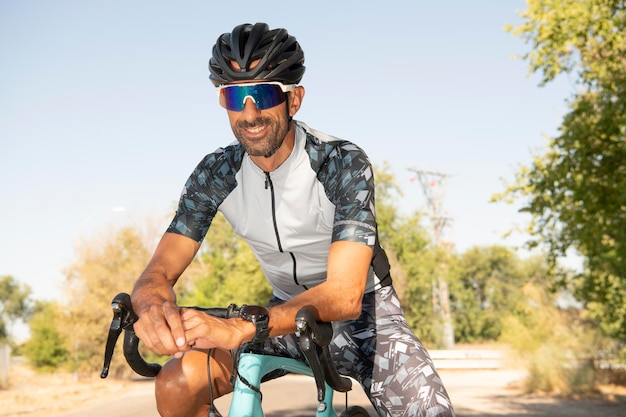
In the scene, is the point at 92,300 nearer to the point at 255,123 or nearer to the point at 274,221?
the point at 274,221

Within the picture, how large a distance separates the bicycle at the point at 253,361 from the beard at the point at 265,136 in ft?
2.39

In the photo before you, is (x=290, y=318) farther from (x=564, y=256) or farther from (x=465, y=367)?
Answer: (x=465, y=367)

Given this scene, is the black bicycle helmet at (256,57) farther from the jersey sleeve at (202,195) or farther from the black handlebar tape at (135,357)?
the black handlebar tape at (135,357)

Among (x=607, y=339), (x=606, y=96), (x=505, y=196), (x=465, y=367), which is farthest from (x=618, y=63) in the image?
(x=465, y=367)

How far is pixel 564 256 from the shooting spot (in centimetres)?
1998

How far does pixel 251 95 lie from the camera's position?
10.5 ft

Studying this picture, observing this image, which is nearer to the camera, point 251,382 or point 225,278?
point 251,382

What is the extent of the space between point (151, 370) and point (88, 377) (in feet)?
96.0

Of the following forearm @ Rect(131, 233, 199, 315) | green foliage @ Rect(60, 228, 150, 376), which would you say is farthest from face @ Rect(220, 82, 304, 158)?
green foliage @ Rect(60, 228, 150, 376)

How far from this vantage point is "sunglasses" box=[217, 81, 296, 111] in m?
3.17

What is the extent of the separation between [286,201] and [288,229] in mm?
130

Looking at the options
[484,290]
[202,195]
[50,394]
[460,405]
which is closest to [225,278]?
[50,394]

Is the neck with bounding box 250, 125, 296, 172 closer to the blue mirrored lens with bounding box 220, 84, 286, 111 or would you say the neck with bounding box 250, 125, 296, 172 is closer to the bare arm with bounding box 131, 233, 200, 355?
the blue mirrored lens with bounding box 220, 84, 286, 111

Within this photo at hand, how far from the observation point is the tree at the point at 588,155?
16812mm
